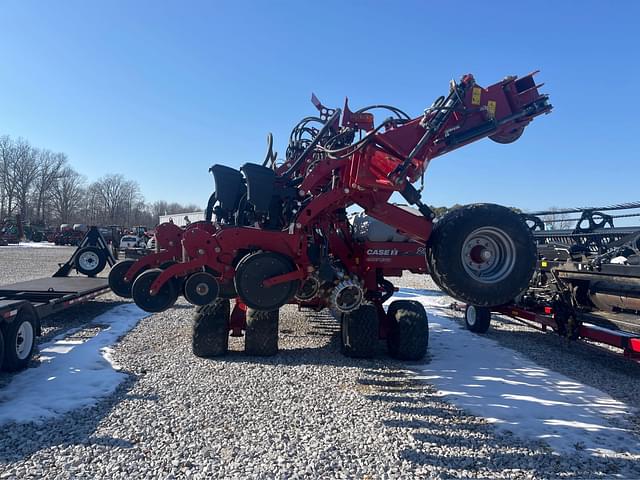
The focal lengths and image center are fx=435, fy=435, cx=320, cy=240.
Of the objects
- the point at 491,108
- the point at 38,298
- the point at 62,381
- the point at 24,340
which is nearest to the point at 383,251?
the point at 491,108

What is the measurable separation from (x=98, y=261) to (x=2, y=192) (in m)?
68.5

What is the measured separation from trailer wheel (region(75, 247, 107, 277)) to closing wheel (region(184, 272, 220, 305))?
8.59m

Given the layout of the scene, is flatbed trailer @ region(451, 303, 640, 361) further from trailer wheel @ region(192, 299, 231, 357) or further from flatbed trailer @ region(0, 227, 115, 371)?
flatbed trailer @ region(0, 227, 115, 371)

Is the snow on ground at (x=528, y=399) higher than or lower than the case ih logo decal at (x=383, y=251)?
lower

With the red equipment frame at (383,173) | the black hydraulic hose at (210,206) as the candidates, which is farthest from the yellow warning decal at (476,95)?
the black hydraulic hose at (210,206)

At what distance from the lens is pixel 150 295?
200 inches

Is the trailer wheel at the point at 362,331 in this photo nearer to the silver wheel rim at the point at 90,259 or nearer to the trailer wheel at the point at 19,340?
the trailer wheel at the point at 19,340

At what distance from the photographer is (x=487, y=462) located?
3822mm

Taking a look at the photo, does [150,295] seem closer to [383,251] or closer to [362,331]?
[362,331]

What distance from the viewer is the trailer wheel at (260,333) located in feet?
22.2

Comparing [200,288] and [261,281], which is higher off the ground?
[261,281]

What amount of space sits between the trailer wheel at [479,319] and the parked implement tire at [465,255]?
215 inches

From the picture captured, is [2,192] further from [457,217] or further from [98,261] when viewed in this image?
[457,217]

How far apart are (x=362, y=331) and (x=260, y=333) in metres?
1.60
